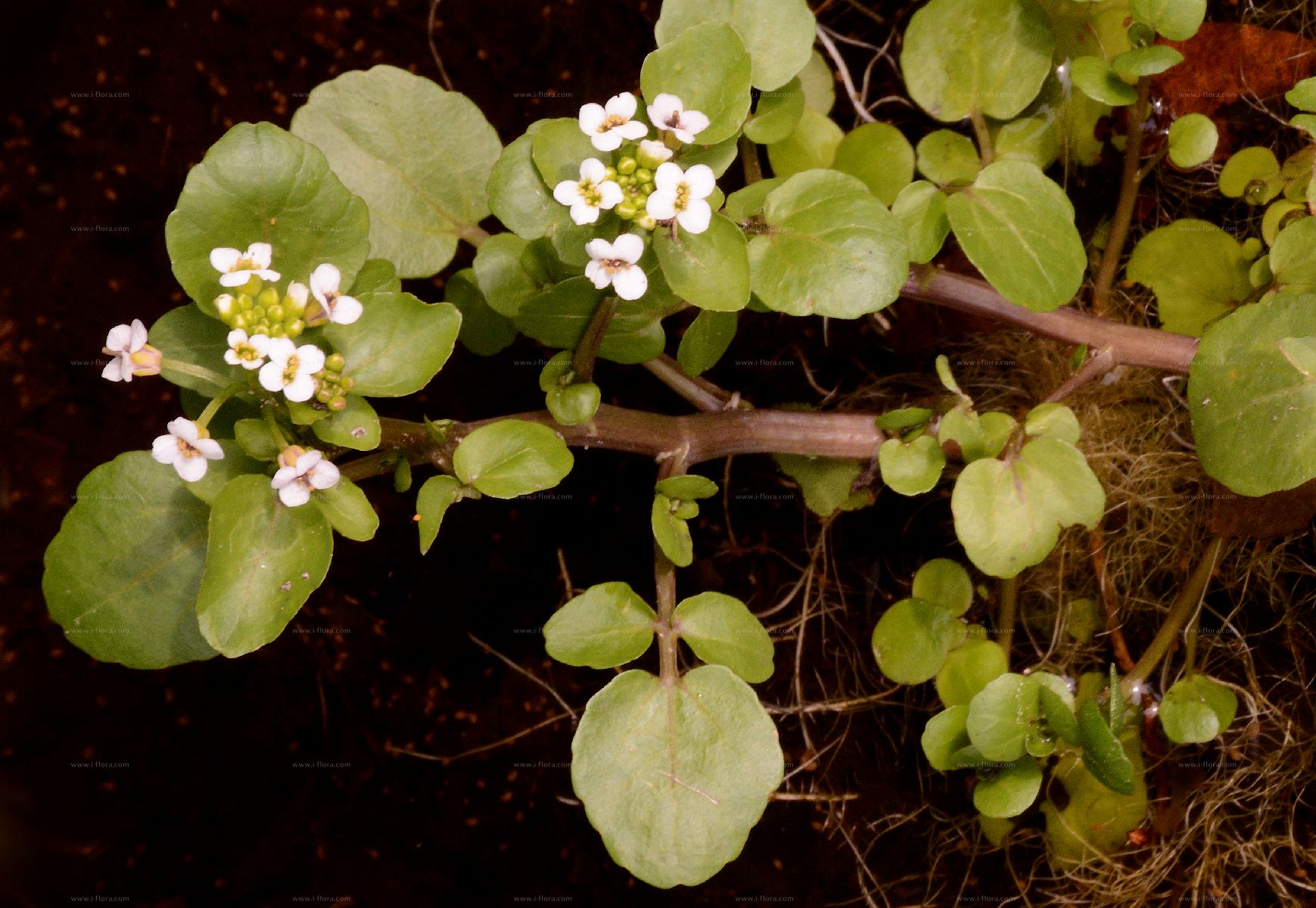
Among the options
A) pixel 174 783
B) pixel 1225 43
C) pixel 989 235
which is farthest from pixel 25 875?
pixel 1225 43

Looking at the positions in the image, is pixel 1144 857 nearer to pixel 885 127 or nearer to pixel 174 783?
pixel 885 127

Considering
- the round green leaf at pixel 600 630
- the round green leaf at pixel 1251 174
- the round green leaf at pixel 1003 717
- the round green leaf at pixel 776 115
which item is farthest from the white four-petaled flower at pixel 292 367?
the round green leaf at pixel 1251 174

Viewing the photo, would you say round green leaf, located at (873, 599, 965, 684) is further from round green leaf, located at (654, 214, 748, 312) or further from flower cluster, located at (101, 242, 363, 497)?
flower cluster, located at (101, 242, 363, 497)

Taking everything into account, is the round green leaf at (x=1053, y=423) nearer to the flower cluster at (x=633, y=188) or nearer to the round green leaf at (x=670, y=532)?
the round green leaf at (x=670, y=532)

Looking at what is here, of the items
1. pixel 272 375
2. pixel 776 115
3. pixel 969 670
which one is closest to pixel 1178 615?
pixel 969 670

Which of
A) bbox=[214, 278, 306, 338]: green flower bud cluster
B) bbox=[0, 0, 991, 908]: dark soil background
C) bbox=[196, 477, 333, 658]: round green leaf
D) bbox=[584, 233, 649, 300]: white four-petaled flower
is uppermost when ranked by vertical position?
bbox=[584, 233, 649, 300]: white four-petaled flower

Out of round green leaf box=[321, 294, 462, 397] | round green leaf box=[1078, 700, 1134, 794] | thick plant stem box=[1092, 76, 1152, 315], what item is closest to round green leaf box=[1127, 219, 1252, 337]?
thick plant stem box=[1092, 76, 1152, 315]
